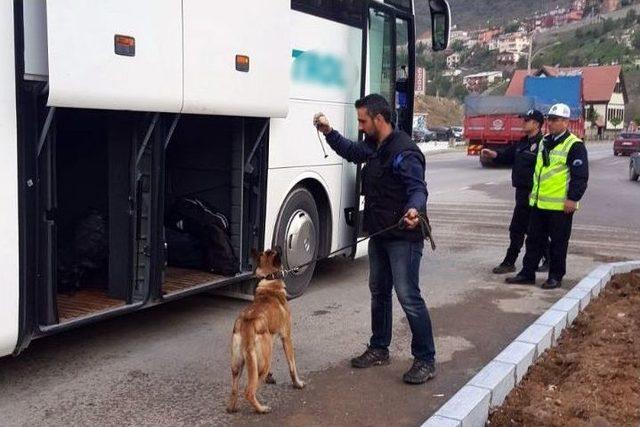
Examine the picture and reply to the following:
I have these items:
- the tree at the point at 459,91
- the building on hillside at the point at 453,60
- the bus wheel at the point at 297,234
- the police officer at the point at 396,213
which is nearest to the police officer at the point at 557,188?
the bus wheel at the point at 297,234

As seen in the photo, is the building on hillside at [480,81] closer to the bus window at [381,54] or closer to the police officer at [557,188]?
the bus window at [381,54]

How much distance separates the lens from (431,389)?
5148 mm

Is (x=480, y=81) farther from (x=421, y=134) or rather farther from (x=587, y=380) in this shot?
(x=587, y=380)

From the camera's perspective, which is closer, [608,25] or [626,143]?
[626,143]

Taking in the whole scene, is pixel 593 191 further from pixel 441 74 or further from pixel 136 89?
pixel 441 74

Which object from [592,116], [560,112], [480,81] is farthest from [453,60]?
[560,112]

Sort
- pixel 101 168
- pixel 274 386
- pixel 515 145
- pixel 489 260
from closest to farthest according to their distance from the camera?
pixel 274 386 → pixel 101 168 → pixel 515 145 → pixel 489 260

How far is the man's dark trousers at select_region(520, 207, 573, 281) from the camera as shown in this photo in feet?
26.2

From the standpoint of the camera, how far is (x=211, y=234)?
656cm

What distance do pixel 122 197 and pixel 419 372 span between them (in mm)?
2344

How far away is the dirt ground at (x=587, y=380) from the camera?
451cm

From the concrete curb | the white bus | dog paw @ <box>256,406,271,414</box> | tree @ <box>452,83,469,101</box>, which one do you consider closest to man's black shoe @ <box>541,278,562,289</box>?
the concrete curb

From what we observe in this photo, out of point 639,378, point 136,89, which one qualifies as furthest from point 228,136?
point 639,378

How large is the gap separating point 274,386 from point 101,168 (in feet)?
7.50
